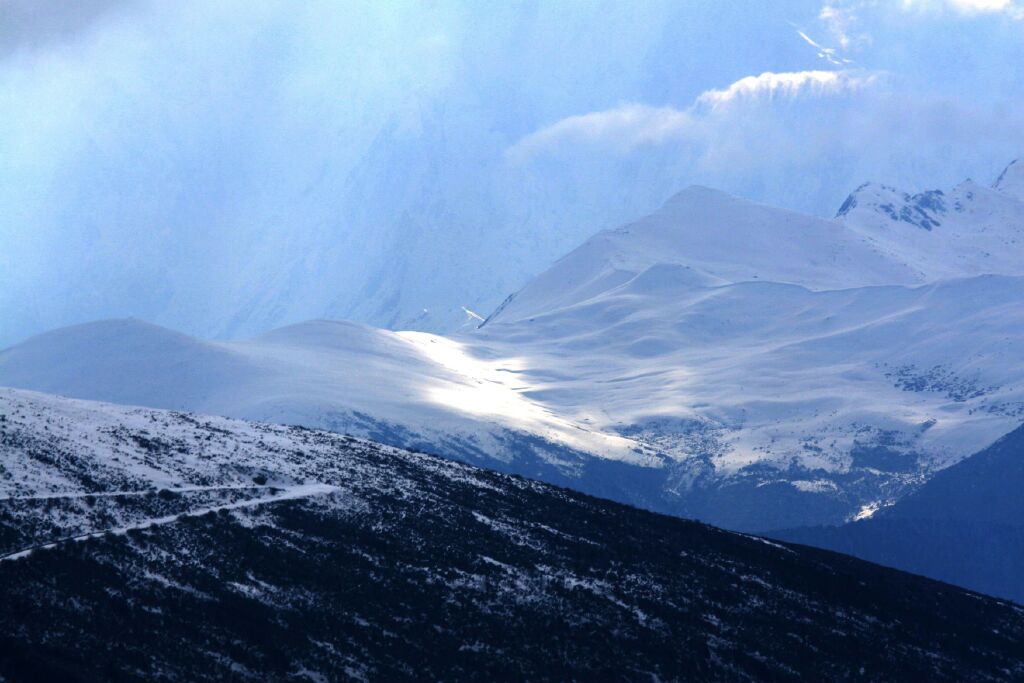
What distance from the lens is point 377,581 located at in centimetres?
8762

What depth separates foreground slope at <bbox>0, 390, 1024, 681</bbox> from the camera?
7344 cm

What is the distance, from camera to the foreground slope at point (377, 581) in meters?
73.4

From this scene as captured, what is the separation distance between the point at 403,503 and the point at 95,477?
22815mm

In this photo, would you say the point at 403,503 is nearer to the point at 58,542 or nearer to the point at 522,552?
the point at 522,552

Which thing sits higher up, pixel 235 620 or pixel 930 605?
pixel 930 605

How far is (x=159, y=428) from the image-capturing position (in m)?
117

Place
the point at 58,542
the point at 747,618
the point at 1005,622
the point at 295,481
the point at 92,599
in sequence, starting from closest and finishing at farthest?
the point at 92,599
the point at 58,542
the point at 747,618
the point at 295,481
the point at 1005,622

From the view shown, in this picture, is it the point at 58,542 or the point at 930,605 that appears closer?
the point at 58,542

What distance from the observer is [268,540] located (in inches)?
3548

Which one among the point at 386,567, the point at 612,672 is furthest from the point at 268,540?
the point at 612,672

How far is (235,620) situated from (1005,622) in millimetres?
63488

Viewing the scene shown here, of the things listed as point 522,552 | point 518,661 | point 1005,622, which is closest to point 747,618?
point 522,552

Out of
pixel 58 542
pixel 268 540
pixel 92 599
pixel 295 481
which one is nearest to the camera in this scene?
pixel 92 599

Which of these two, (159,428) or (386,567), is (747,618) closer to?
(386,567)
